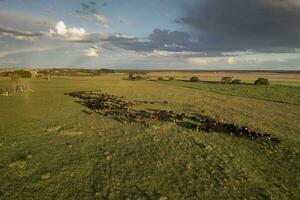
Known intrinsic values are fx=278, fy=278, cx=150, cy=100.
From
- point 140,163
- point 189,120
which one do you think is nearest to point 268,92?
point 189,120

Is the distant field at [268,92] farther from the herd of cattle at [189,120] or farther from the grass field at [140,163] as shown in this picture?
the grass field at [140,163]

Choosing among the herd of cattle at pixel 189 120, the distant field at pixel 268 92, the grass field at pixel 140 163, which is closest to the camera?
the grass field at pixel 140 163

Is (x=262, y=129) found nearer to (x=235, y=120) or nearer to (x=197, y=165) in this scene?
(x=235, y=120)

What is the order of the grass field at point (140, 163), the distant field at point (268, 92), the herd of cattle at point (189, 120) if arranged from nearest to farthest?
1. the grass field at point (140, 163)
2. the herd of cattle at point (189, 120)
3. the distant field at point (268, 92)

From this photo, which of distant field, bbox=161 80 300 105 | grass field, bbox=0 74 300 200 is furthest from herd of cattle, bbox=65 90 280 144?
distant field, bbox=161 80 300 105

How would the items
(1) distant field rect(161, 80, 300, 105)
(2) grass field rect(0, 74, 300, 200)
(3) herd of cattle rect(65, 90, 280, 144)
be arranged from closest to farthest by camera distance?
(2) grass field rect(0, 74, 300, 200) < (3) herd of cattle rect(65, 90, 280, 144) < (1) distant field rect(161, 80, 300, 105)

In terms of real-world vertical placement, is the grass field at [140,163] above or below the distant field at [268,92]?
above

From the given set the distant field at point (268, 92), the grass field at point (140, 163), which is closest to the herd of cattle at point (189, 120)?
the grass field at point (140, 163)

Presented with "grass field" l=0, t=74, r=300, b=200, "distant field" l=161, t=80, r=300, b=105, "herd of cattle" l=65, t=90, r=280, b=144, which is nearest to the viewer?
"grass field" l=0, t=74, r=300, b=200

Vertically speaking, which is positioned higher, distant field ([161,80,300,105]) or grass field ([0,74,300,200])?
grass field ([0,74,300,200])

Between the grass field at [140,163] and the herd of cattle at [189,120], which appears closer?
the grass field at [140,163]

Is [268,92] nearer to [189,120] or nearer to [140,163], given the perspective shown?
[189,120]

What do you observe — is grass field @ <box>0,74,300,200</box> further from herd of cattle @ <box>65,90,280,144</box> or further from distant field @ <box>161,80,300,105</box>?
distant field @ <box>161,80,300,105</box>

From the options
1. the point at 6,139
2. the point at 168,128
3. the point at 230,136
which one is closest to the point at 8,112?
the point at 6,139
